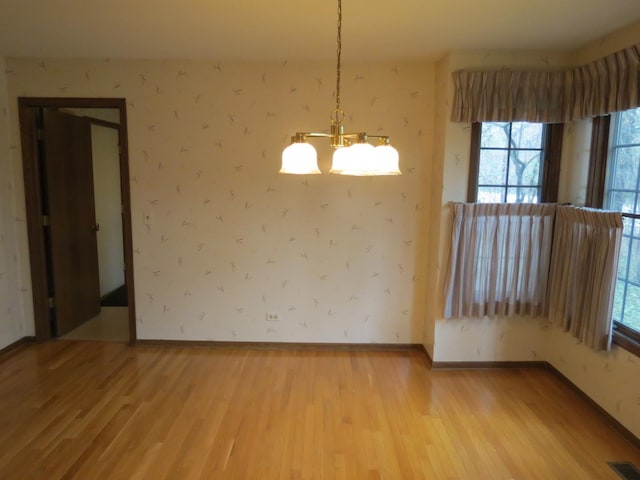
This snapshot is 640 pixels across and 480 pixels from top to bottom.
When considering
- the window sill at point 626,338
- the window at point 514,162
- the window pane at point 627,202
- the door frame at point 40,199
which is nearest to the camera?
the window sill at point 626,338

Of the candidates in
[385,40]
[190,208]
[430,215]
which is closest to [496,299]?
[430,215]

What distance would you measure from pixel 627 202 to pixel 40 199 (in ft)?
15.4

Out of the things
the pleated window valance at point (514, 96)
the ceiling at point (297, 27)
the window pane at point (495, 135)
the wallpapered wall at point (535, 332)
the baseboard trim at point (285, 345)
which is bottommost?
the baseboard trim at point (285, 345)

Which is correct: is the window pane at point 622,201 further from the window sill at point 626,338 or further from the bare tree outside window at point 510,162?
the window sill at point 626,338

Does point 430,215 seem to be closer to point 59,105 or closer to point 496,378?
point 496,378

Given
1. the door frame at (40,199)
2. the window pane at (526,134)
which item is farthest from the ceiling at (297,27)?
the window pane at (526,134)

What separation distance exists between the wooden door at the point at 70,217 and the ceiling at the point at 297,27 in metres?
0.87

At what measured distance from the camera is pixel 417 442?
2557 millimetres

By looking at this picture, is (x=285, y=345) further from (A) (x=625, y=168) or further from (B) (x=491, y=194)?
(A) (x=625, y=168)

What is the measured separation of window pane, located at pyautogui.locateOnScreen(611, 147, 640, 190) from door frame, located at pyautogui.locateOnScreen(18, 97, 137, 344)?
12.5ft

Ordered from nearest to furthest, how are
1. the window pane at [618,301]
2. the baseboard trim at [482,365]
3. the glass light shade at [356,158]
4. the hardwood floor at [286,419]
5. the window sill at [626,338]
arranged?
the glass light shade at [356,158], the hardwood floor at [286,419], the window sill at [626,338], the window pane at [618,301], the baseboard trim at [482,365]

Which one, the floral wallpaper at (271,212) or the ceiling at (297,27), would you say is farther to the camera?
the floral wallpaper at (271,212)

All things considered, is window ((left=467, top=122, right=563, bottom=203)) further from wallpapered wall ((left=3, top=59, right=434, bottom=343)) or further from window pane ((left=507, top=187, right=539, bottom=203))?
wallpapered wall ((left=3, top=59, right=434, bottom=343))

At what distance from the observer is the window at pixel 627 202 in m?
2.66
